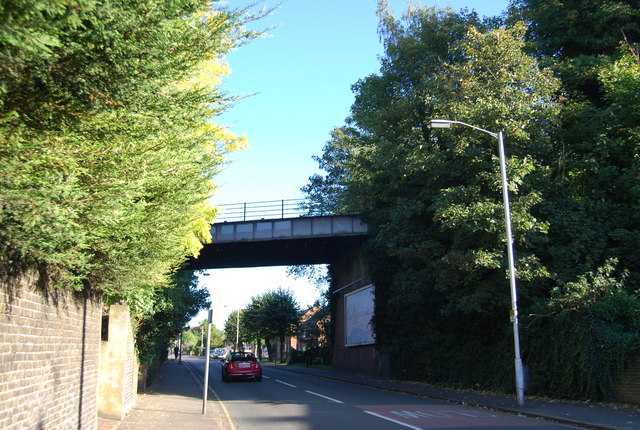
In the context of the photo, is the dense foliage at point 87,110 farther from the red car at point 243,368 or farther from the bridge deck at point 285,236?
the bridge deck at point 285,236

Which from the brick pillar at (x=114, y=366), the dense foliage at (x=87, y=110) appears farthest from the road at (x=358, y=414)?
the dense foliage at (x=87, y=110)

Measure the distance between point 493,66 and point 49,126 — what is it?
20377 millimetres

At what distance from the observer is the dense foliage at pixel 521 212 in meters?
16.9

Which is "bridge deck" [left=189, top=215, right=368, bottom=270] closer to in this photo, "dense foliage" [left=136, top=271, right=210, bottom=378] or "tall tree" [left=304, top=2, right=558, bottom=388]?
"tall tree" [left=304, top=2, right=558, bottom=388]

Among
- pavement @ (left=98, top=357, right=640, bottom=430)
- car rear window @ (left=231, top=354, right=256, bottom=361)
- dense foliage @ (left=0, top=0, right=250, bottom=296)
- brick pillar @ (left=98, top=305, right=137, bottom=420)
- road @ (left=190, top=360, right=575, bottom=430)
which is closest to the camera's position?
dense foliage @ (left=0, top=0, right=250, bottom=296)

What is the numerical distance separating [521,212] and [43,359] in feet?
50.1

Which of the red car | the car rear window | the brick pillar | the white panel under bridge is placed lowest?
the red car

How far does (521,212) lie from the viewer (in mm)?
17547

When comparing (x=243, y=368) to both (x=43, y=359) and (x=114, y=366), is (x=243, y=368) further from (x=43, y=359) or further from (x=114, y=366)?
(x=43, y=359)

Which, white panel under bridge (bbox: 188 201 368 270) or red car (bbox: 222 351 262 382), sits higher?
white panel under bridge (bbox: 188 201 368 270)

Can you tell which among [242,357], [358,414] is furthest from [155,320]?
[242,357]

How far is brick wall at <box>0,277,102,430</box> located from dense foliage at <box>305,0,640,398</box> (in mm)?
12758

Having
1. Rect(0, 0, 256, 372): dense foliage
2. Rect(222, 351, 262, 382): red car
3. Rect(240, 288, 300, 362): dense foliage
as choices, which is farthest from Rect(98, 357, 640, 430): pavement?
Rect(240, 288, 300, 362): dense foliage

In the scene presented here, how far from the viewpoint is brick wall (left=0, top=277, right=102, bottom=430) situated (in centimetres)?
517
